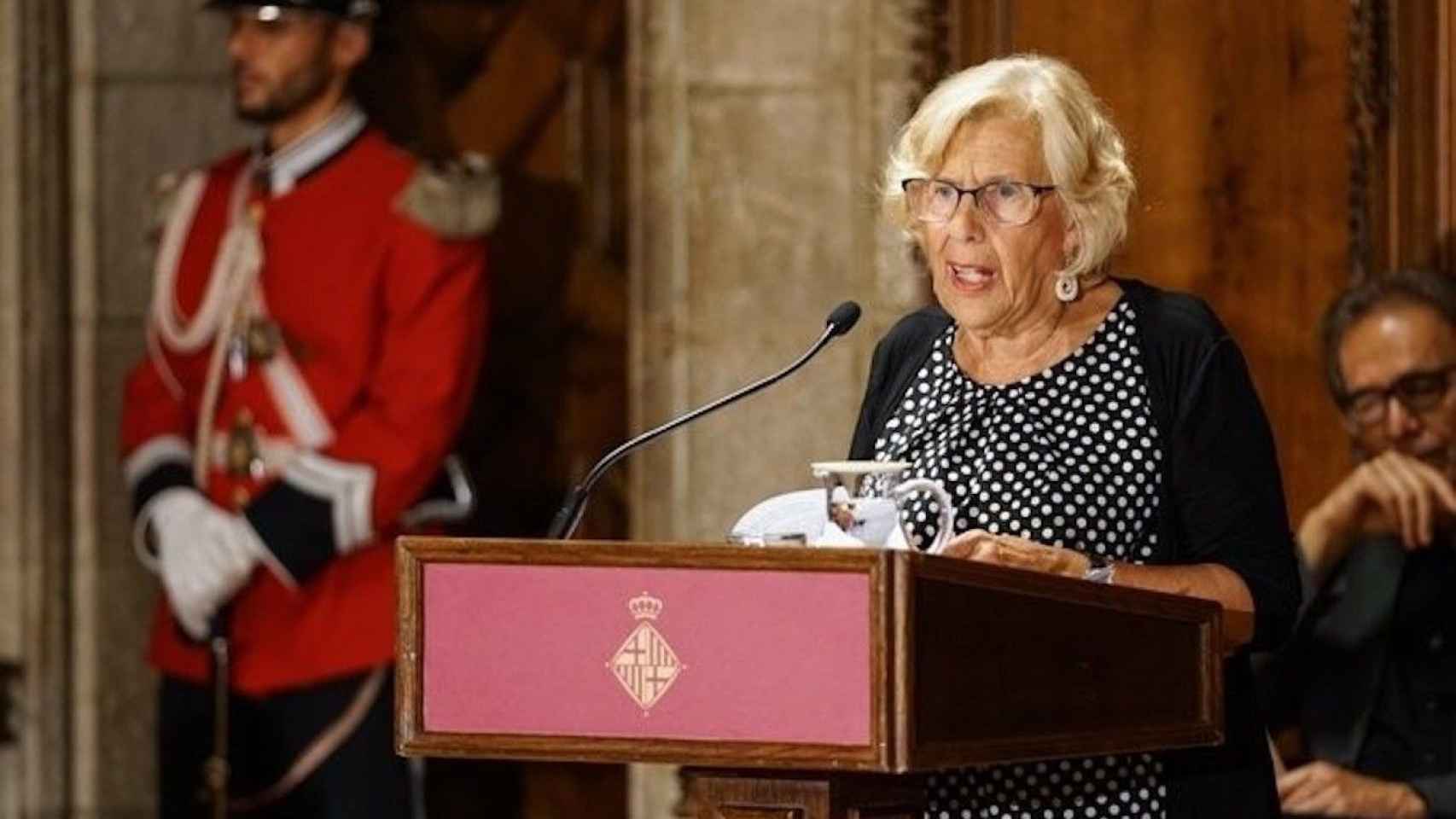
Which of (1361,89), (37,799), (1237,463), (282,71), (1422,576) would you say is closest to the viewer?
(1237,463)

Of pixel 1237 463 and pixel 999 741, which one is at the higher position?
pixel 1237 463

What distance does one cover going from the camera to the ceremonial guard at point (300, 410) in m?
6.94

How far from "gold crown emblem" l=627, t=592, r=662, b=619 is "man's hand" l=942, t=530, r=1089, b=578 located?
31 cm

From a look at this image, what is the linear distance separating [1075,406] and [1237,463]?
0.18 m

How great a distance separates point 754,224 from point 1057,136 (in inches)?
130

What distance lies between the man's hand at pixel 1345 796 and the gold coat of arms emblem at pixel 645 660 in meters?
2.17

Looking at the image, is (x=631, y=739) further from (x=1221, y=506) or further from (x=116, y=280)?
(x=116, y=280)

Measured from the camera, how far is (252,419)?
7.10 m

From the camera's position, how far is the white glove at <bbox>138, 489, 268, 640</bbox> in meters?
7.06

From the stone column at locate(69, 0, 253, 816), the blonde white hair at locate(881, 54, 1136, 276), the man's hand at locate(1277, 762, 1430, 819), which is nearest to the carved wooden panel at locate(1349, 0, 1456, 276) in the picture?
the man's hand at locate(1277, 762, 1430, 819)

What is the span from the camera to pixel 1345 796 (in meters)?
5.12

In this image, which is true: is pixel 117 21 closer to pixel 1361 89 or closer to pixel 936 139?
pixel 1361 89

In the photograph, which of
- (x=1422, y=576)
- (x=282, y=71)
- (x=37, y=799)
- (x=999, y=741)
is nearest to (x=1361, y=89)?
(x=1422, y=576)

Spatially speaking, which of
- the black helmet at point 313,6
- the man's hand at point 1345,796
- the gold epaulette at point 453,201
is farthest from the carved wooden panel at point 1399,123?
the black helmet at point 313,6
